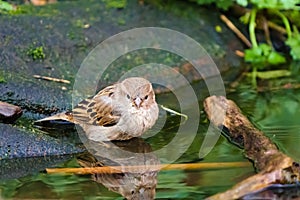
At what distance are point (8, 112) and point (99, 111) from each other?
684 mm

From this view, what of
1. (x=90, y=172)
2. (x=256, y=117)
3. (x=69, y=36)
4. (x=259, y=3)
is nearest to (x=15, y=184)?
(x=90, y=172)

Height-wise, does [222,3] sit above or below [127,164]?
above

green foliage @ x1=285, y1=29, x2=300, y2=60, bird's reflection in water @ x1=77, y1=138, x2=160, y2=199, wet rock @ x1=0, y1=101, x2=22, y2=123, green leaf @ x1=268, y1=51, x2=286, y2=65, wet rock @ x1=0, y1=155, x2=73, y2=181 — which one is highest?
green foliage @ x1=285, y1=29, x2=300, y2=60

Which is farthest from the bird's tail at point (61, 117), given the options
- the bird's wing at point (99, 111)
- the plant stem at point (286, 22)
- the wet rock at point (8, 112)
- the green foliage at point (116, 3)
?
the plant stem at point (286, 22)

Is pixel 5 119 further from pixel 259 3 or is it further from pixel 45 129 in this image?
pixel 259 3

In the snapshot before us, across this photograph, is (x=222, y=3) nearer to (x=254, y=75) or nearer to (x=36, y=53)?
(x=254, y=75)

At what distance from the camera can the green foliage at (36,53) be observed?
6.31m

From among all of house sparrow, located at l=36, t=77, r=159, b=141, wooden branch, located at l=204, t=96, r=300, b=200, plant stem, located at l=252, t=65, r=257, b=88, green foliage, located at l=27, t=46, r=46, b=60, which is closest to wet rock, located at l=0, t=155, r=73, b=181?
house sparrow, located at l=36, t=77, r=159, b=141

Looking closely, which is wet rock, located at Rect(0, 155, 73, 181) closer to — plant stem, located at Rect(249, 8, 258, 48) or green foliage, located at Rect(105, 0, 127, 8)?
green foliage, located at Rect(105, 0, 127, 8)

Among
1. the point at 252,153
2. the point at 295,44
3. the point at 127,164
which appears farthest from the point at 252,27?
the point at 127,164

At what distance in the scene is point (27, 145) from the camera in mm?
4871

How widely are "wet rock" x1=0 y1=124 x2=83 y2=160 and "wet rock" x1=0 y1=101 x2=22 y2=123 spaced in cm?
17

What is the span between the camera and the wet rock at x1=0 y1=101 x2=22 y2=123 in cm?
509

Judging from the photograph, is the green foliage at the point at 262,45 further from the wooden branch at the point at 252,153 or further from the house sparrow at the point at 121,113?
the house sparrow at the point at 121,113
